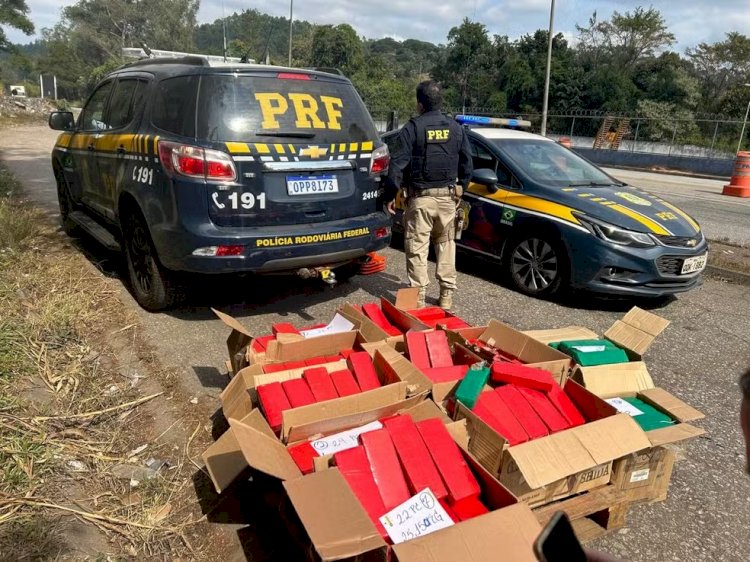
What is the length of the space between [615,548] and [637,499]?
286mm

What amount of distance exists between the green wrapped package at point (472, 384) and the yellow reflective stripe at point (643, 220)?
297 centimetres

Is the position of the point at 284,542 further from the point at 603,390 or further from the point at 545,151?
the point at 545,151

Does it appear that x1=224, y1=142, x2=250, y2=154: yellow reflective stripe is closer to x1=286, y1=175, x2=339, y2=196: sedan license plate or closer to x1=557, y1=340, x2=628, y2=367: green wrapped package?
x1=286, y1=175, x2=339, y2=196: sedan license plate

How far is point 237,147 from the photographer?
389 centimetres

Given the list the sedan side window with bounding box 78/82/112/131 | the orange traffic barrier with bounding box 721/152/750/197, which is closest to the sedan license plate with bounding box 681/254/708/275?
the sedan side window with bounding box 78/82/112/131

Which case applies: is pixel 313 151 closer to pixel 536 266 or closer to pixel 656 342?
pixel 536 266

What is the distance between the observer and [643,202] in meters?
5.64

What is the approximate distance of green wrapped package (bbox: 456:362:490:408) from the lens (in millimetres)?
2738

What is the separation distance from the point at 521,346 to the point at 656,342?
75.9 inches

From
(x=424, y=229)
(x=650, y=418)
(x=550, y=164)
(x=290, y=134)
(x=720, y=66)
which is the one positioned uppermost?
(x=720, y=66)

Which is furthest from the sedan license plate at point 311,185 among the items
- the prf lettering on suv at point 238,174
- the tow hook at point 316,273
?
the tow hook at point 316,273

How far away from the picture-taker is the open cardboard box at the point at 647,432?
8.29 ft

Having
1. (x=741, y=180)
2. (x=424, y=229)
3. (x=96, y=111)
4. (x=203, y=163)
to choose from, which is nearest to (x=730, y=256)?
(x=424, y=229)

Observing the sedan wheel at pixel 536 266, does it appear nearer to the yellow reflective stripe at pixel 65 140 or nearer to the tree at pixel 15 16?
the yellow reflective stripe at pixel 65 140
